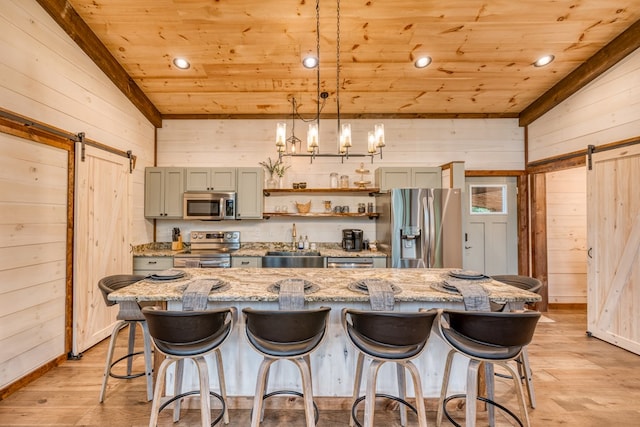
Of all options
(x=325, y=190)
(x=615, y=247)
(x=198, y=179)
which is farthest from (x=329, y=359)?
(x=615, y=247)

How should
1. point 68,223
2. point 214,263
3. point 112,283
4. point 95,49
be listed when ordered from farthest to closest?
1. point 214,263
2. point 95,49
3. point 68,223
4. point 112,283

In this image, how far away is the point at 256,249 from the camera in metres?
4.56

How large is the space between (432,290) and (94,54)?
398cm

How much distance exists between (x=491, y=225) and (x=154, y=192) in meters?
4.98

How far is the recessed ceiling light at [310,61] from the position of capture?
351 cm

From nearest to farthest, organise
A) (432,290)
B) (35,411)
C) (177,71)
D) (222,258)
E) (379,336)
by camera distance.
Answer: (379,336)
(432,290)
(35,411)
(177,71)
(222,258)

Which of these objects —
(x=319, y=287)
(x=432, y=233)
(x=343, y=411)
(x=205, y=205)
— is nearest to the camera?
(x=319, y=287)

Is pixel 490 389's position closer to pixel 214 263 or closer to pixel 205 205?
pixel 214 263

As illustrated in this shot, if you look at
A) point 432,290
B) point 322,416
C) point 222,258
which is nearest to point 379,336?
point 432,290

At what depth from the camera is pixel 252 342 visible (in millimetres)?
1732

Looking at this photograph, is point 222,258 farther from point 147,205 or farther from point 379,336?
point 379,336

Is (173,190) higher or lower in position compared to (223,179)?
lower

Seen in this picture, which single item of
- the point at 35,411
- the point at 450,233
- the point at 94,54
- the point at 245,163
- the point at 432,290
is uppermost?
the point at 94,54

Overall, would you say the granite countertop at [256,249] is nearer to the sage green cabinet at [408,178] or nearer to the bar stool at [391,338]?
the sage green cabinet at [408,178]
